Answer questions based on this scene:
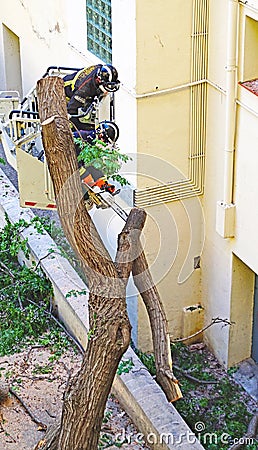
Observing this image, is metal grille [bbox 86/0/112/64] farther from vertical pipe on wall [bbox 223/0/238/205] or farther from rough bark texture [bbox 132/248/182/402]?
rough bark texture [bbox 132/248/182/402]

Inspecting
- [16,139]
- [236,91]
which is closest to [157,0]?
[236,91]

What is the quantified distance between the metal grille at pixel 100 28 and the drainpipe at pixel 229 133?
72.4 inches

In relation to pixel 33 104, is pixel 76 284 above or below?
below

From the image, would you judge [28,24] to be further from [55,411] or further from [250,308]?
[55,411]

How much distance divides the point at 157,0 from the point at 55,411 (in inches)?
172

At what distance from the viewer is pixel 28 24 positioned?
49.0 feet

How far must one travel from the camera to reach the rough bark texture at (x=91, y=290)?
7.47m

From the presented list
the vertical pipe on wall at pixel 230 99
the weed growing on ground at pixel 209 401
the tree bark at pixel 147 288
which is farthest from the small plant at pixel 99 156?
the weed growing on ground at pixel 209 401

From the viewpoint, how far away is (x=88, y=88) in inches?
408
